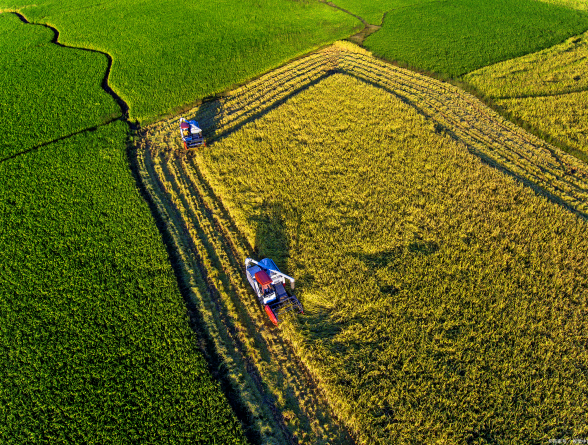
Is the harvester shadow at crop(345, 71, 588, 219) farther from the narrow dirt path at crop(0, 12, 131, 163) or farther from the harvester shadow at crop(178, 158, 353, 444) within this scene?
the narrow dirt path at crop(0, 12, 131, 163)

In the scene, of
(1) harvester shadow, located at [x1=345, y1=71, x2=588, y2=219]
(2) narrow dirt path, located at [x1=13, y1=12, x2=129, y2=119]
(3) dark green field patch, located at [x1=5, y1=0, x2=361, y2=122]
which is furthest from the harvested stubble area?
(3) dark green field patch, located at [x1=5, y1=0, x2=361, y2=122]

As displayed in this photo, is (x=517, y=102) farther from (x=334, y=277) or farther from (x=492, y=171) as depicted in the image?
(x=334, y=277)

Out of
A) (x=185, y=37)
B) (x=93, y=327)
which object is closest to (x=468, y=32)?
(x=185, y=37)

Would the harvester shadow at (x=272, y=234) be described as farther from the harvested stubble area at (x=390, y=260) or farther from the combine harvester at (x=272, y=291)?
the combine harvester at (x=272, y=291)

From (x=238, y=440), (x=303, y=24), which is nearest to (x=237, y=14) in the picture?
(x=303, y=24)

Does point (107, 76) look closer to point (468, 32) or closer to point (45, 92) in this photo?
point (45, 92)

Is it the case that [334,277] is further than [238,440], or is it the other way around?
[334,277]

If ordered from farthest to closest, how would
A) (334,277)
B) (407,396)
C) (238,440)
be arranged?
(334,277)
(407,396)
(238,440)
